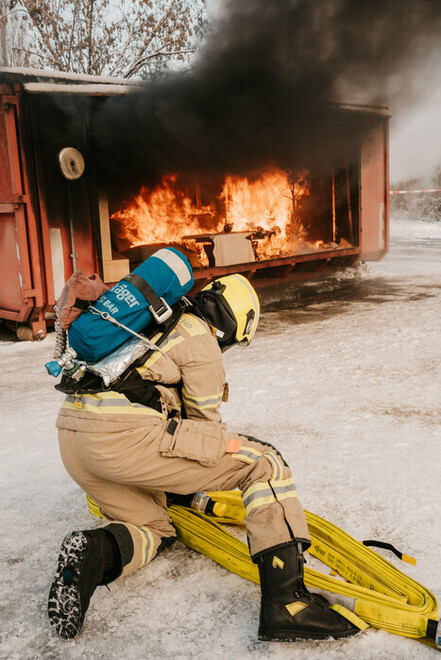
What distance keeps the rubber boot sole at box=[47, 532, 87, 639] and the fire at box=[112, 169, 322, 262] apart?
23.8 ft

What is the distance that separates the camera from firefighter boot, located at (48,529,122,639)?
2078mm

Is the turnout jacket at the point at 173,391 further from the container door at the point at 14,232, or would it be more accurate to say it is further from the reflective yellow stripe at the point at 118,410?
the container door at the point at 14,232

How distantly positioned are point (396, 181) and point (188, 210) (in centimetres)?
2229

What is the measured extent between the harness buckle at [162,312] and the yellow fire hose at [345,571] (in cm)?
106

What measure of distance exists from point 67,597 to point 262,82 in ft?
28.9

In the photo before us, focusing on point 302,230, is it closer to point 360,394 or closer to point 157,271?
point 360,394

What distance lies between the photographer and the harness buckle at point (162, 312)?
2.33 meters

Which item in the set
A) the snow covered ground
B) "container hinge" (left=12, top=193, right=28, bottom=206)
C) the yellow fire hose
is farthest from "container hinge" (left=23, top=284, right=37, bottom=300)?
the yellow fire hose

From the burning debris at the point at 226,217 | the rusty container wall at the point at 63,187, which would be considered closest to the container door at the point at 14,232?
the rusty container wall at the point at 63,187

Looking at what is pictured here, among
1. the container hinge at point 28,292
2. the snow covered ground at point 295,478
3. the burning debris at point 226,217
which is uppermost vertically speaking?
the burning debris at point 226,217

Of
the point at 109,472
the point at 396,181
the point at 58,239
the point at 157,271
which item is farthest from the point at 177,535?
the point at 396,181

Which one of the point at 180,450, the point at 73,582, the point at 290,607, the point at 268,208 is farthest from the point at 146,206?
the point at 290,607

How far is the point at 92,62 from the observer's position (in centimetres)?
2219

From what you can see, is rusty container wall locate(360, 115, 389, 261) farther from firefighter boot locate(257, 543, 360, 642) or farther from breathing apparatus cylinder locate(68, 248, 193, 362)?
firefighter boot locate(257, 543, 360, 642)
